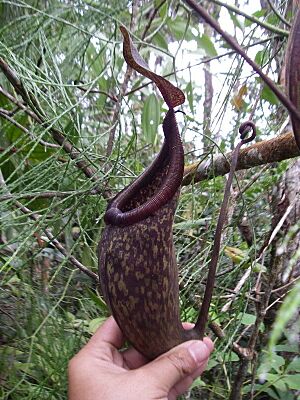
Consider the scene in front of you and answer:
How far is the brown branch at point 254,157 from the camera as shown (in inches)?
25.1

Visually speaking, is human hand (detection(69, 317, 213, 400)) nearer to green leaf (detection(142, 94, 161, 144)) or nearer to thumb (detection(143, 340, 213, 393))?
thumb (detection(143, 340, 213, 393))

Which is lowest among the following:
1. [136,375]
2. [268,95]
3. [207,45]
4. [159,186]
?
[136,375]

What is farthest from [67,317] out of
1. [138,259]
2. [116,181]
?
[138,259]

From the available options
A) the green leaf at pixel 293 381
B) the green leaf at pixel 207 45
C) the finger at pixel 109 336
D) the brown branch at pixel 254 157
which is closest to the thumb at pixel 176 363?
the finger at pixel 109 336

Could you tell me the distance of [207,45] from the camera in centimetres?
107

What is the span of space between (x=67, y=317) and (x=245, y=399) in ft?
1.45

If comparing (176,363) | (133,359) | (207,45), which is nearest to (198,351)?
(176,363)

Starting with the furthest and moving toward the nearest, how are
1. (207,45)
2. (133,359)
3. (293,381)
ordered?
(207,45), (293,381), (133,359)

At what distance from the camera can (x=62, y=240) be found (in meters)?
1.28

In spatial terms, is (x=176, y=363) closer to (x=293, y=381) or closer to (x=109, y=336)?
A: (x=109, y=336)

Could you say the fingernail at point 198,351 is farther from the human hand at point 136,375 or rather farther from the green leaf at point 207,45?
the green leaf at point 207,45

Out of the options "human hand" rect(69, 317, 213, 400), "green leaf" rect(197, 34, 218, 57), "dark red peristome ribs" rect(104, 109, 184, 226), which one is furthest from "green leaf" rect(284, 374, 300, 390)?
"green leaf" rect(197, 34, 218, 57)

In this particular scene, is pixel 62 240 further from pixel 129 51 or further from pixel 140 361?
pixel 129 51

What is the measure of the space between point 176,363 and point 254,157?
1.13ft
